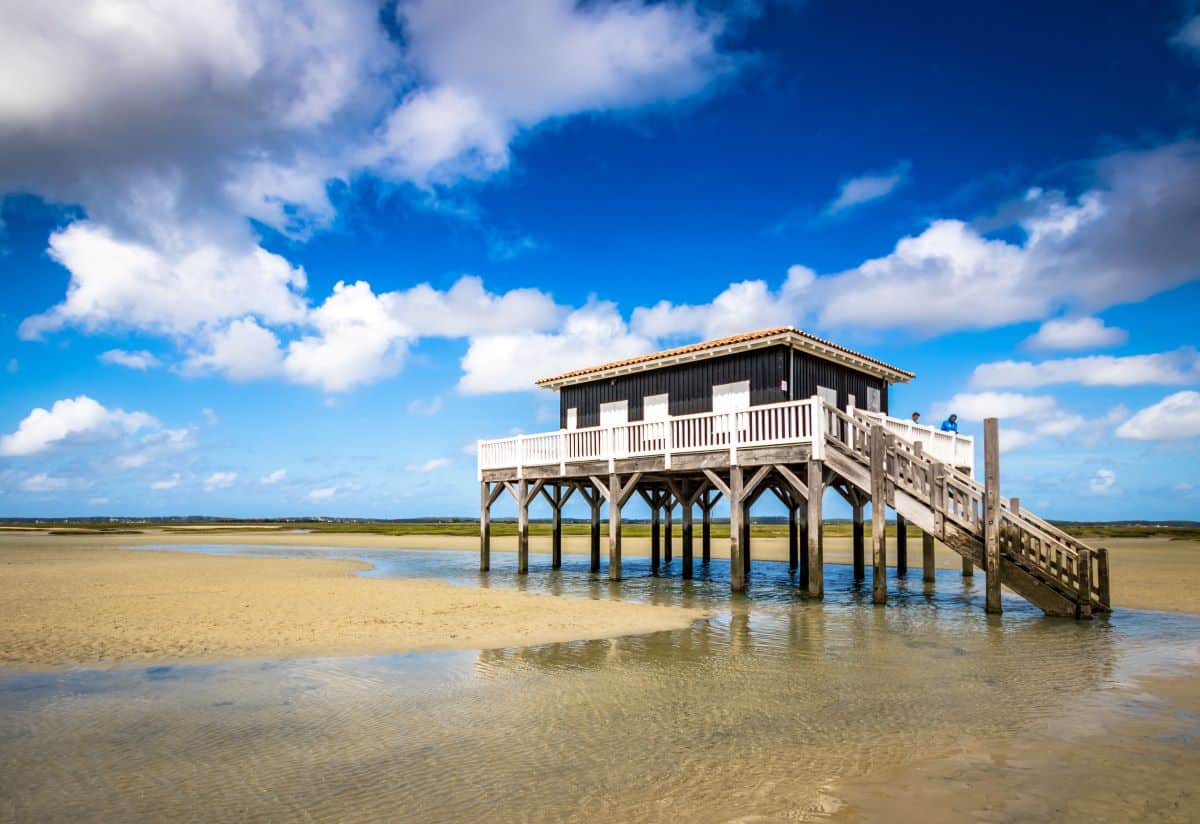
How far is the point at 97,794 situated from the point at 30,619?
A: 10566 millimetres

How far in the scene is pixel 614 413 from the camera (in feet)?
79.8

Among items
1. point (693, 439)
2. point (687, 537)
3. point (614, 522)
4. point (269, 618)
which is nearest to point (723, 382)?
point (693, 439)

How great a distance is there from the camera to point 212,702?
8523 mm

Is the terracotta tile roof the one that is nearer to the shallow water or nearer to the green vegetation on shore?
the shallow water

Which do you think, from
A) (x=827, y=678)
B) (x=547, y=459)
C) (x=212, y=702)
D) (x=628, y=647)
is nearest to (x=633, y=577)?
(x=547, y=459)

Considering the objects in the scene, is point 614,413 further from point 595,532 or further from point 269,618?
point 269,618

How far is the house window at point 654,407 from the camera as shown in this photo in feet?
74.7

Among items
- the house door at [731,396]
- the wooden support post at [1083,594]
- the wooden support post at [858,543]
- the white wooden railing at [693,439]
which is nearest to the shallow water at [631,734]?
the wooden support post at [1083,594]

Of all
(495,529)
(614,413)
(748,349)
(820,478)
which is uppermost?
(748,349)

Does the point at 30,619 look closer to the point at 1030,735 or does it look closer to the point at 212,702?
the point at 212,702

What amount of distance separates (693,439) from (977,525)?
672cm

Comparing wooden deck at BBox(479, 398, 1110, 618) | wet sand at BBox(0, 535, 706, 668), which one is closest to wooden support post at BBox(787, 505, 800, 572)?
wooden deck at BBox(479, 398, 1110, 618)

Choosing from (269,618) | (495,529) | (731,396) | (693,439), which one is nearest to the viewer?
(269,618)

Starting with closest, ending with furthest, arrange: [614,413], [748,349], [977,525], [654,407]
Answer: [977,525] < [748,349] < [654,407] < [614,413]
